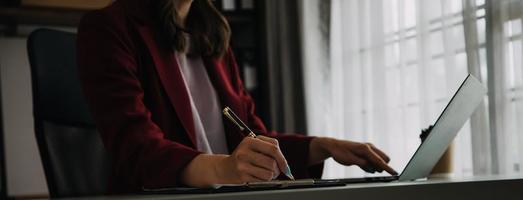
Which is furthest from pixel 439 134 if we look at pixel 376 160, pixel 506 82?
pixel 506 82

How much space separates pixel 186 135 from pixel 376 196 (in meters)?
0.68

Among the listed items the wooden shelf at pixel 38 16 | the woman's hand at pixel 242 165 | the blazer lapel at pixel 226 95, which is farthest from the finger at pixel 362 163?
the wooden shelf at pixel 38 16

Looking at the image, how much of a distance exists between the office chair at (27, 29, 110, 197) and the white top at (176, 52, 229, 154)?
23 cm

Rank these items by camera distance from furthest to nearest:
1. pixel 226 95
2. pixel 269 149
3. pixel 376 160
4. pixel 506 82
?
pixel 506 82 < pixel 226 95 < pixel 376 160 < pixel 269 149

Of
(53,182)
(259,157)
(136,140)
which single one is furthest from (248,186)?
(53,182)

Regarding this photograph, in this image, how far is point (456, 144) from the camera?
199 centimetres

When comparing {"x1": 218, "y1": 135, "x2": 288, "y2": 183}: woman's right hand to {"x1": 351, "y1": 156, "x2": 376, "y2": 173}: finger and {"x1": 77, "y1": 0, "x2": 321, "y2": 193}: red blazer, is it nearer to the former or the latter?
{"x1": 77, "y1": 0, "x2": 321, "y2": 193}: red blazer

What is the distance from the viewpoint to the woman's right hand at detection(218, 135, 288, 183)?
2.47 feet

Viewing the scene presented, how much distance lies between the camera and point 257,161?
2.48ft

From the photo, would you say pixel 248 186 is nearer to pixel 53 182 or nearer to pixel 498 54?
pixel 53 182

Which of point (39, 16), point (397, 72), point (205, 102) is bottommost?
point (397, 72)

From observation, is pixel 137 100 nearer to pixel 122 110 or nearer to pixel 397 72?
pixel 122 110

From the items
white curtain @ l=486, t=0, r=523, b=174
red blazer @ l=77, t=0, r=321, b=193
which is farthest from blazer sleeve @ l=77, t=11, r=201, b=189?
white curtain @ l=486, t=0, r=523, b=174

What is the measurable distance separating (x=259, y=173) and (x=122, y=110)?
0.37 metres
